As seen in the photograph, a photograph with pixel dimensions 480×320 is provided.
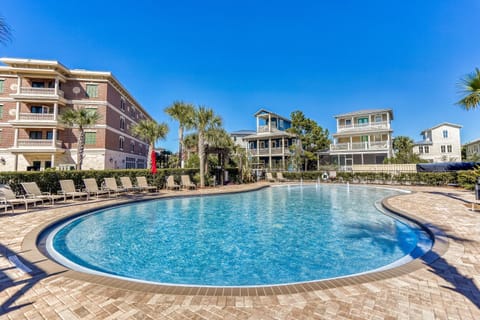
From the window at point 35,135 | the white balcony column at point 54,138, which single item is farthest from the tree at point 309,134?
the window at point 35,135

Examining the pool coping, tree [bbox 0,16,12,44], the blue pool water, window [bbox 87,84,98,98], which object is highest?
window [bbox 87,84,98,98]

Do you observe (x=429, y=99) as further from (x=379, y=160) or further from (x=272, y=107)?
(x=272, y=107)

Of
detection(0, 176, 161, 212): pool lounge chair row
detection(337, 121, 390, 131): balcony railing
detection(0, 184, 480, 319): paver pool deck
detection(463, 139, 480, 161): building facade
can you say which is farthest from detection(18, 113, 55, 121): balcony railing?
detection(463, 139, 480, 161): building facade

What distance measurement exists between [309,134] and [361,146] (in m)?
6.96

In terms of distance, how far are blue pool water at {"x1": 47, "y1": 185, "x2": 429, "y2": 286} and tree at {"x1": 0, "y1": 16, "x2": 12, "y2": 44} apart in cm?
391

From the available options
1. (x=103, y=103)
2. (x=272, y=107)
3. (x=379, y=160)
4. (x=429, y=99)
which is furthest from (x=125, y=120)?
(x=429, y=99)

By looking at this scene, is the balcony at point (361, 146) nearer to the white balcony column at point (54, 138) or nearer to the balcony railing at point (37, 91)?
the white balcony column at point (54, 138)

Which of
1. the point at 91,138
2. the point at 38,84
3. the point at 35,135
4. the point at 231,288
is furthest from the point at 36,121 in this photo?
the point at 231,288

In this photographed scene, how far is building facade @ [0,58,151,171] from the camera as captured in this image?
2177cm

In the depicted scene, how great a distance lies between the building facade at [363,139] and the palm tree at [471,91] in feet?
65.4

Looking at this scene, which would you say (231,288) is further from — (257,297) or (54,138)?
A: (54,138)

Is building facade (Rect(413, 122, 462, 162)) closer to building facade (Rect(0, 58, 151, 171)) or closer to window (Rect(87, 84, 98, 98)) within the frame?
building facade (Rect(0, 58, 151, 171))

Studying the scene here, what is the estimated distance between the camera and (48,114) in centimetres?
2233

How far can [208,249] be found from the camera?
545 cm
